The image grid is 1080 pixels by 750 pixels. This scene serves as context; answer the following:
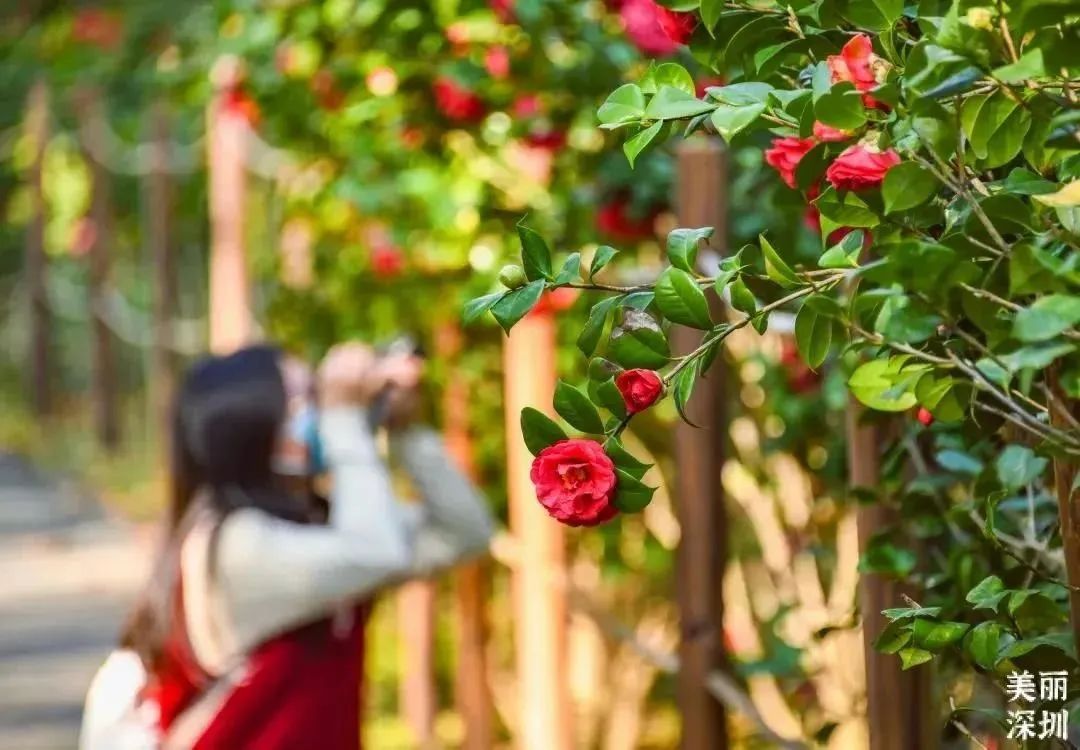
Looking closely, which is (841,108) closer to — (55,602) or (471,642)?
(471,642)

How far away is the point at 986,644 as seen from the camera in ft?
4.22

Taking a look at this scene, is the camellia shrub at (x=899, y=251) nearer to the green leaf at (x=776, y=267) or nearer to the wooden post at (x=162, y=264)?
the green leaf at (x=776, y=267)

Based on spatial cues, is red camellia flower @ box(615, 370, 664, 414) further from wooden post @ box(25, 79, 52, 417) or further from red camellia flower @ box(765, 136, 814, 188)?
wooden post @ box(25, 79, 52, 417)

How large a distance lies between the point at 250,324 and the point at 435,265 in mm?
2465

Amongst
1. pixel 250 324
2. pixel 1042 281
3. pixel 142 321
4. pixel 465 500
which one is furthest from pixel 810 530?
pixel 142 321

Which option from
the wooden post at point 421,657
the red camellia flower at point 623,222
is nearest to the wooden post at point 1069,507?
the red camellia flower at point 623,222

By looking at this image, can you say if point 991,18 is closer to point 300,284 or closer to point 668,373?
point 668,373

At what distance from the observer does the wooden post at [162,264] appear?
10461 mm

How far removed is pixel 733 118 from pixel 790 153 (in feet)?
0.45

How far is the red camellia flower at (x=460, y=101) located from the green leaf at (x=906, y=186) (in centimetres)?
201

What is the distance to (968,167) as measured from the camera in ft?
4.04

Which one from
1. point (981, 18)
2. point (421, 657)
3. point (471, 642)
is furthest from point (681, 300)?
point (421, 657)

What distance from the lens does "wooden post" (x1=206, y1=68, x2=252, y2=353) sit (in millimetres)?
6391

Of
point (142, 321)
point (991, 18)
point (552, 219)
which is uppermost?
point (142, 321)
